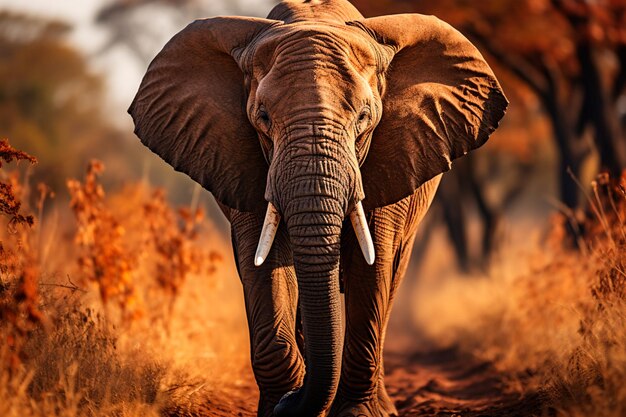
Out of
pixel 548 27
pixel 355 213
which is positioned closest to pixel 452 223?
pixel 548 27

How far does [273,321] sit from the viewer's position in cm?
600

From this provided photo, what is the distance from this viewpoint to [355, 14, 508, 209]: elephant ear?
617 cm

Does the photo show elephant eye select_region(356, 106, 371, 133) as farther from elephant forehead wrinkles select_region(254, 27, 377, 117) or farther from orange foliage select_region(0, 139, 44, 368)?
orange foliage select_region(0, 139, 44, 368)

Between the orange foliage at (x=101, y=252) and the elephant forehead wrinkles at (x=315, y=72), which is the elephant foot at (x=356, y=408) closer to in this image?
the elephant forehead wrinkles at (x=315, y=72)

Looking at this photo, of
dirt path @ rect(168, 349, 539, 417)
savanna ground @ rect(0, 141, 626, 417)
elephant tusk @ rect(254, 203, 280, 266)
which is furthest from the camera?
dirt path @ rect(168, 349, 539, 417)

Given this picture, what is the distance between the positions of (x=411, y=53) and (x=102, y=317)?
2.77m

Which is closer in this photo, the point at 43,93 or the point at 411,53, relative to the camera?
the point at 411,53

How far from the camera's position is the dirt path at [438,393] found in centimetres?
718

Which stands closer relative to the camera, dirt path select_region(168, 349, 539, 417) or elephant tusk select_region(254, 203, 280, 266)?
elephant tusk select_region(254, 203, 280, 266)

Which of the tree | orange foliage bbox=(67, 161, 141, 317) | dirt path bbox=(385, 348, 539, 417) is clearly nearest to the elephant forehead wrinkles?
dirt path bbox=(385, 348, 539, 417)

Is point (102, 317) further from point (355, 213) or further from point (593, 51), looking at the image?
point (593, 51)

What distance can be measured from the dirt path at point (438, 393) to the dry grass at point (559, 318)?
180 mm

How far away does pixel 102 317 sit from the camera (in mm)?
7129

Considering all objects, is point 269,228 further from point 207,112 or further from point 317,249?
point 207,112
